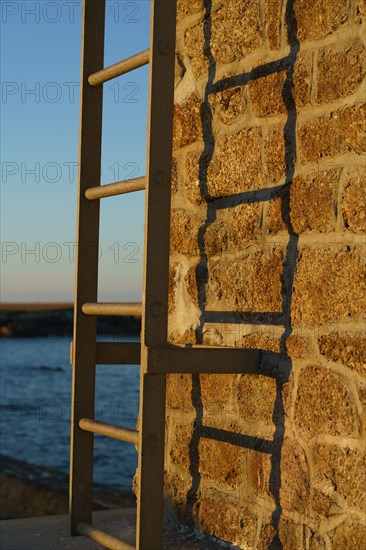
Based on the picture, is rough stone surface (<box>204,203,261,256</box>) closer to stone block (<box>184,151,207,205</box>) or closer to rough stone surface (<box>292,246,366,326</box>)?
stone block (<box>184,151,207,205</box>)

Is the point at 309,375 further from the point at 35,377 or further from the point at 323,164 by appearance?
the point at 35,377

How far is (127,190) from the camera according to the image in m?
2.77

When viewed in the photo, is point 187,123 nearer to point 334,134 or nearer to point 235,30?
point 235,30

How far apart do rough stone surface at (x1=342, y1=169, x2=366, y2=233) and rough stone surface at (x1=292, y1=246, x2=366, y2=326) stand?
6cm

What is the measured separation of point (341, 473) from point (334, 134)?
893mm

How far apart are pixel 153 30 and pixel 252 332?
0.93 meters

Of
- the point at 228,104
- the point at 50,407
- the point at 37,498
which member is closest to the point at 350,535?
the point at 228,104

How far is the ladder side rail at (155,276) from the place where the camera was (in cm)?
257

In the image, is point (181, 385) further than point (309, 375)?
Yes

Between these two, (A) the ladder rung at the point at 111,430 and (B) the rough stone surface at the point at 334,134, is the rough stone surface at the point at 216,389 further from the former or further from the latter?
(B) the rough stone surface at the point at 334,134

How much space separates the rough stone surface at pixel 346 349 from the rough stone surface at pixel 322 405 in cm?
5

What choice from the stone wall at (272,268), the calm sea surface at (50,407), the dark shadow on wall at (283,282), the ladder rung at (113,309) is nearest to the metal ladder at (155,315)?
the ladder rung at (113,309)

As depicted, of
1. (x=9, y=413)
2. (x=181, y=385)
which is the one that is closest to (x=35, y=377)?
(x=9, y=413)

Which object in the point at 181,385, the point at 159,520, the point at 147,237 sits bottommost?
the point at 159,520
